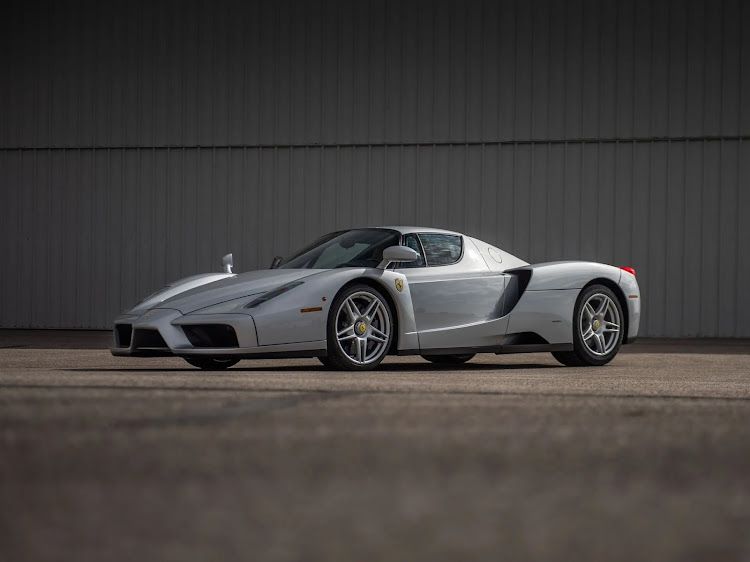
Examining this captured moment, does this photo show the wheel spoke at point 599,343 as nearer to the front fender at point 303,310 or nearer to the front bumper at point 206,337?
the front fender at point 303,310

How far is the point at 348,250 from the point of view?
833cm

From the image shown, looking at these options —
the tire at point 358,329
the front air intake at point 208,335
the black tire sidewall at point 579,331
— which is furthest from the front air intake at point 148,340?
the black tire sidewall at point 579,331

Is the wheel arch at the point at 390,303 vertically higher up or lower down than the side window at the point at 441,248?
lower down

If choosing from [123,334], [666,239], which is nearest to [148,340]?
[123,334]

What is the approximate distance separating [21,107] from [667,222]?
382 inches

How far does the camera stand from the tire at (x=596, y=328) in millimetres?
8984

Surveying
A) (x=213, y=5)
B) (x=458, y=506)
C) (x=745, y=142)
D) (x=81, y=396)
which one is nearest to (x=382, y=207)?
(x=213, y=5)

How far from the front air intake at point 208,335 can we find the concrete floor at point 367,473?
1.90 metres

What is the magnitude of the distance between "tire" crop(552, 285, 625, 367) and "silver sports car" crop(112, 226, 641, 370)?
0.01m

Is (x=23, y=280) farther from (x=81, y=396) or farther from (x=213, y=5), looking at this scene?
(x=81, y=396)

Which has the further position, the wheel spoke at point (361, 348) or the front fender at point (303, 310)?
the wheel spoke at point (361, 348)

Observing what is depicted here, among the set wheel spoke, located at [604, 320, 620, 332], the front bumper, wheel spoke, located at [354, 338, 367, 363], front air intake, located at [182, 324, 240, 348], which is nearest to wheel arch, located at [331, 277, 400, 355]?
wheel spoke, located at [354, 338, 367, 363]

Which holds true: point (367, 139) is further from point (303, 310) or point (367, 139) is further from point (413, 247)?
point (303, 310)

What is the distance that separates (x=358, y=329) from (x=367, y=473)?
4.81 m
